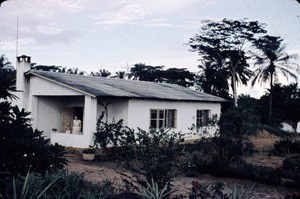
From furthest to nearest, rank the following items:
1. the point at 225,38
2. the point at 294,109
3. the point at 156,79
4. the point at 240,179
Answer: the point at 156,79
the point at 294,109
the point at 225,38
the point at 240,179

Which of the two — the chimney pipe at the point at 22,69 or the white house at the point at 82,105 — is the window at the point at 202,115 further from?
the chimney pipe at the point at 22,69

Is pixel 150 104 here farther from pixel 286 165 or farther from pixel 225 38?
pixel 225 38

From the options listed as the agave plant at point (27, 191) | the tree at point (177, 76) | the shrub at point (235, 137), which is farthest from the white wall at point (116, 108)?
the tree at point (177, 76)

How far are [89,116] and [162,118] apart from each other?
Result: 5.31 meters

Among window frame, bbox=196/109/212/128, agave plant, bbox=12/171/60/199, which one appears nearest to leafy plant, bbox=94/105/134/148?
window frame, bbox=196/109/212/128

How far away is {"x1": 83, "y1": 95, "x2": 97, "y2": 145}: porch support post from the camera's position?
52.5 feet

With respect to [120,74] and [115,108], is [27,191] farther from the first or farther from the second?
[120,74]

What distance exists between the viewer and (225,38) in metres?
42.3

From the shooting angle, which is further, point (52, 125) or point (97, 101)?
point (52, 125)

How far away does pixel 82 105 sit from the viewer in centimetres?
1897

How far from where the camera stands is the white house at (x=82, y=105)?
53.3 ft

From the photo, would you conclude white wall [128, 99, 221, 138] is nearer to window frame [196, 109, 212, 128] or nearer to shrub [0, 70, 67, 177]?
window frame [196, 109, 212, 128]

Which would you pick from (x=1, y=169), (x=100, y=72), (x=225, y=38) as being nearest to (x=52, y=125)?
(x=1, y=169)

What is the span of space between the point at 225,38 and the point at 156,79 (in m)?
13.9
